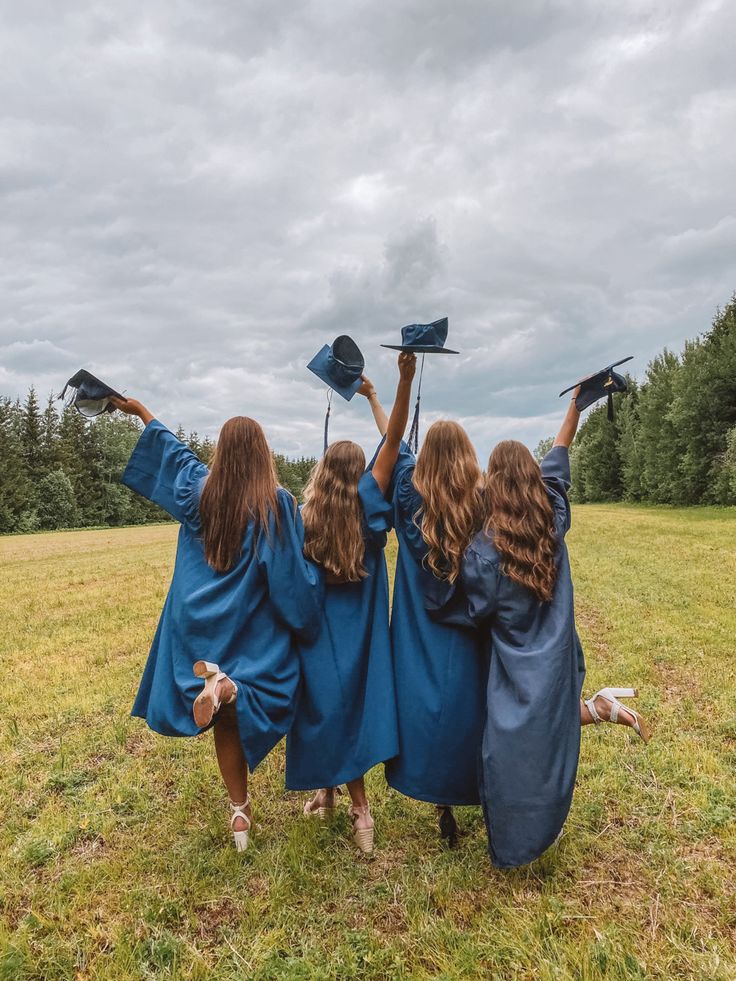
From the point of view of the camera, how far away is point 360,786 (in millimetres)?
3971

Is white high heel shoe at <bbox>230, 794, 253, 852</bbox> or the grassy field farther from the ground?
white high heel shoe at <bbox>230, 794, 253, 852</bbox>

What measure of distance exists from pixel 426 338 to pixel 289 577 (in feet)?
5.21

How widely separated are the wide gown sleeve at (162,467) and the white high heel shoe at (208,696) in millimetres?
1069

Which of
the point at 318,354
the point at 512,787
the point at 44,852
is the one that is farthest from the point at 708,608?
the point at 44,852

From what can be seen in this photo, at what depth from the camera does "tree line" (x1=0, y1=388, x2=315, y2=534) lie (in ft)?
178

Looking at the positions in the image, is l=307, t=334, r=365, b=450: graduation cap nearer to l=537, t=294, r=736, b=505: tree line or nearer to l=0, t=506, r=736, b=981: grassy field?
l=0, t=506, r=736, b=981: grassy field

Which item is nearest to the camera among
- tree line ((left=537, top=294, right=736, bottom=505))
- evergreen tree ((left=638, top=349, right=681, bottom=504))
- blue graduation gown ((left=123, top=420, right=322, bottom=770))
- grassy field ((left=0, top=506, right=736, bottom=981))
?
grassy field ((left=0, top=506, right=736, bottom=981))

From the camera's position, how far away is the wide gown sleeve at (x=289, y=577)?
371 cm

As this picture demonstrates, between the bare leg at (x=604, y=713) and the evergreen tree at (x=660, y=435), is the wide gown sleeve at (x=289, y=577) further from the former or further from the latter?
the evergreen tree at (x=660, y=435)

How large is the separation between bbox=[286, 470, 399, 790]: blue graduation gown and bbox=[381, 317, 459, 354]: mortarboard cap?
896 millimetres

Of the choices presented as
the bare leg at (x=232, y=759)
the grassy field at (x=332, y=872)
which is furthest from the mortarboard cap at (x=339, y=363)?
the grassy field at (x=332, y=872)

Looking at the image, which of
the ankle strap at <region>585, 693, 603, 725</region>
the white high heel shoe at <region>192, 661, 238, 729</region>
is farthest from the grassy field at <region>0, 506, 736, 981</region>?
the white high heel shoe at <region>192, 661, 238, 729</region>

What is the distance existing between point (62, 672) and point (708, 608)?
32.6 ft

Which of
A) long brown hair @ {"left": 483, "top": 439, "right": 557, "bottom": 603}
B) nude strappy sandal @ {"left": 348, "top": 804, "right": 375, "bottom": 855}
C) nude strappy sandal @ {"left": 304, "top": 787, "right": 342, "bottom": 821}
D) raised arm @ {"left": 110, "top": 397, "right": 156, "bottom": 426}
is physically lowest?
nude strappy sandal @ {"left": 304, "top": 787, "right": 342, "bottom": 821}
